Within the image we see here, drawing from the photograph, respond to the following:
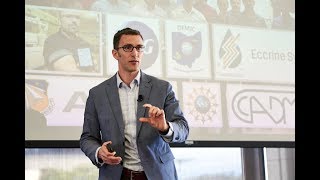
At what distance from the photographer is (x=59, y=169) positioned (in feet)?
10.6

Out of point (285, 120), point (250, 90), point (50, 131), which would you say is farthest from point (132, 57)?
point (285, 120)

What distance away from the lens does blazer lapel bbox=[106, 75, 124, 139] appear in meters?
2.16

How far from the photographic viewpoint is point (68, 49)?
9.97ft

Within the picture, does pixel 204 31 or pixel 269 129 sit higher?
pixel 204 31

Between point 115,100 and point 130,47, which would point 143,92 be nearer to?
point 115,100

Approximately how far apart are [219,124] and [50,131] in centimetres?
109

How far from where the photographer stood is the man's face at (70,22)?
3.05 m

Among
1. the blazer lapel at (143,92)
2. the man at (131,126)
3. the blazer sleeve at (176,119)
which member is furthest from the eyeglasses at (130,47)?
the blazer sleeve at (176,119)

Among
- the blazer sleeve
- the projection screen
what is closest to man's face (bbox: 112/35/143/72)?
the blazer sleeve

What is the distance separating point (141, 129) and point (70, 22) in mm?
1201

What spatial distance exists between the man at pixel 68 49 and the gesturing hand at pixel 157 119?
4.17 feet

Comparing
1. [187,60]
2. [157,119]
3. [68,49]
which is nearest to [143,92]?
[157,119]
